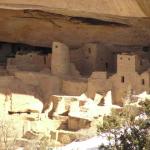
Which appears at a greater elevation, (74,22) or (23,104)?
(74,22)

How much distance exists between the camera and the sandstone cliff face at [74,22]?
11266 mm

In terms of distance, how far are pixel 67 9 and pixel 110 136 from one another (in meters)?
6.19

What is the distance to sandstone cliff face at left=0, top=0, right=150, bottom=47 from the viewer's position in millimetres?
11266

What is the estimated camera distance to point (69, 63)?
13211mm

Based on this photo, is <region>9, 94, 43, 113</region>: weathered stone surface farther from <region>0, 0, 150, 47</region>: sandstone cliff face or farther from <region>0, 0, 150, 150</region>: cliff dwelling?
<region>0, 0, 150, 47</region>: sandstone cliff face

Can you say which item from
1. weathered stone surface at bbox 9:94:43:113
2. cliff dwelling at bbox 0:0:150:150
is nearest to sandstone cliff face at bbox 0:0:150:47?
cliff dwelling at bbox 0:0:150:150

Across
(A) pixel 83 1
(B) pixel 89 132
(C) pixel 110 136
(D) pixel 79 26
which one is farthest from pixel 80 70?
(C) pixel 110 136

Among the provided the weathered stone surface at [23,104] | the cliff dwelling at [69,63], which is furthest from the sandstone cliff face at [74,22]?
the weathered stone surface at [23,104]

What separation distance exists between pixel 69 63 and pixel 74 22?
35.6 inches

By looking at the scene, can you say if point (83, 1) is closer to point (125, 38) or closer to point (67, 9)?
point (67, 9)

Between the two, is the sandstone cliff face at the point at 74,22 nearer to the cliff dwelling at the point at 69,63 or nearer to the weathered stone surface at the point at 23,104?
the cliff dwelling at the point at 69,63

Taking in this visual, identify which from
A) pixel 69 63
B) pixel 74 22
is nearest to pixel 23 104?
pixel 69 63

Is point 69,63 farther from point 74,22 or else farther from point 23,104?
point 23,104

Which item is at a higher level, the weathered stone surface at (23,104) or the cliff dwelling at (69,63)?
the cliff dwelling at (69,63)
